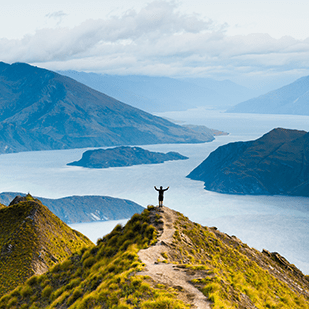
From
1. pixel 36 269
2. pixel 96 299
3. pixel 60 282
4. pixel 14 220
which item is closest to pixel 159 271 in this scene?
pixel 96 299

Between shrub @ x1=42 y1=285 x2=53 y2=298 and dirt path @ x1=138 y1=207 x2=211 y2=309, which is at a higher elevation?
dirt path @ x1=138 y1=207 x2=211 y2=309

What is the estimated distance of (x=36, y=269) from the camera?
46375mm

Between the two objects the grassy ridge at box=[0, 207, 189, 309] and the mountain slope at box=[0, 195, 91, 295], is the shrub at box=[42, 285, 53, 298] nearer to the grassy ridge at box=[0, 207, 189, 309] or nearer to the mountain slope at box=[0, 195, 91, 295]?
the grassy ridge at box=[0, 207, 189, 309]

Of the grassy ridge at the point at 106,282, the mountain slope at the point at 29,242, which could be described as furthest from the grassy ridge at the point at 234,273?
the mountain slope at the point at 29,242

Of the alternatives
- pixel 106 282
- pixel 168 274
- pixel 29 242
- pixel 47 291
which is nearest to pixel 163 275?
pixel 168 274

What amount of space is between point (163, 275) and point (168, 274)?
1.30 feet

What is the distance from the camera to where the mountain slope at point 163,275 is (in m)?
21.8

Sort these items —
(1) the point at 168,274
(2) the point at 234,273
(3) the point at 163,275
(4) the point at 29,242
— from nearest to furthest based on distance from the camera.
Result: 1. (3) the point at 163,275
2. (1) the point at 168,274
3. (2) the point at 234,273
4. (4) the point at 29,242

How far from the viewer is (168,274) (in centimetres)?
2388

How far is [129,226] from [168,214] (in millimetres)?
3892

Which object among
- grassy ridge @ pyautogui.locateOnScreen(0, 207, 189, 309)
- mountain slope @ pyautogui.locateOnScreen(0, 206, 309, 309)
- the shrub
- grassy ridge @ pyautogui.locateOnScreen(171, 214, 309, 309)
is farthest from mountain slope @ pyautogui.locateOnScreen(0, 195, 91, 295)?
grassy ridge @ pyautogui.locateOnScreen(171, 214, 309, 309)

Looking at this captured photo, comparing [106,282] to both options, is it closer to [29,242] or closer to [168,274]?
[168,274]

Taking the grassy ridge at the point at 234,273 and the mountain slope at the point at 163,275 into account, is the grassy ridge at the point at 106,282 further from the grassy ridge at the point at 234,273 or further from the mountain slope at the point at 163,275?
the grassy ridge at the point at 234,273

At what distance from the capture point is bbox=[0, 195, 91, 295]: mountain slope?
45.5 meters
